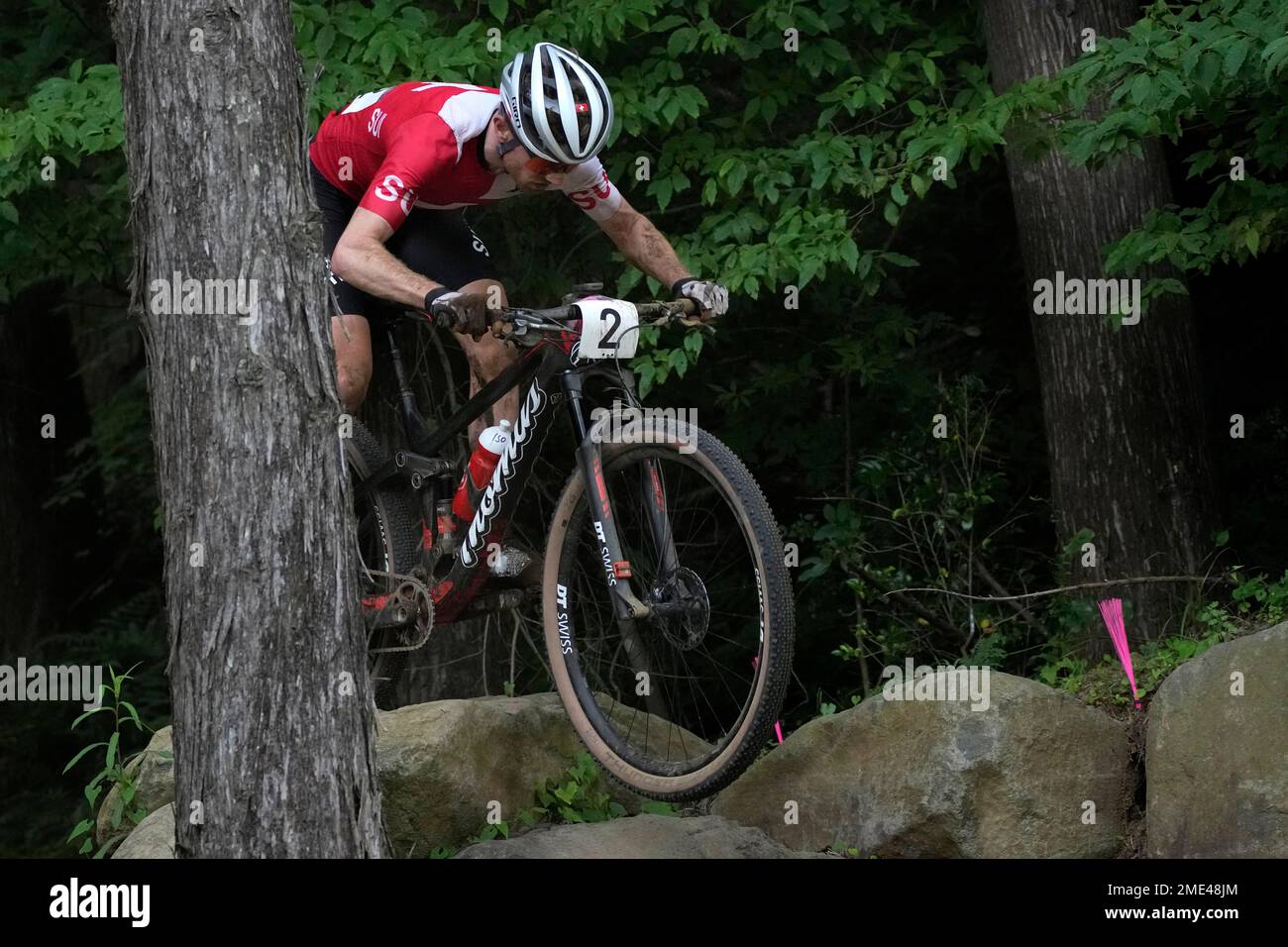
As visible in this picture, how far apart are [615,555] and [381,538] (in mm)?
1355

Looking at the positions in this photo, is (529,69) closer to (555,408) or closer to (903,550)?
(555,408)

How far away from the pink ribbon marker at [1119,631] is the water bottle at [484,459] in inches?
91.5

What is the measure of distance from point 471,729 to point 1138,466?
312cm

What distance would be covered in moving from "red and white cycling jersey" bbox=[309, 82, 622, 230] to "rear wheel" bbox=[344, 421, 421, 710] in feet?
3.06

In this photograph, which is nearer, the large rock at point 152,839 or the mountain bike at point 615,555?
the mountain bike at point 615,555

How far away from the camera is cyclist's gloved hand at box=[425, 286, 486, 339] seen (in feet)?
15.0

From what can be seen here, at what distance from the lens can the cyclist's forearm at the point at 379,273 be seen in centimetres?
478

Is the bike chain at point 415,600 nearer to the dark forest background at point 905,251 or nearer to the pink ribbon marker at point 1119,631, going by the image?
the dark forest background at point 905,251

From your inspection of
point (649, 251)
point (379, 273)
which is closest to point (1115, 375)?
point (649, 251)

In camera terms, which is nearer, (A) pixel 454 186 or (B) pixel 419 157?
(B) pixel 419 157

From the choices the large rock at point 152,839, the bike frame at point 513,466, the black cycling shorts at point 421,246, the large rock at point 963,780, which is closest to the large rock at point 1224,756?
the large rock at point 963,780

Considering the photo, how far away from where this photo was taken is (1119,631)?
577cm

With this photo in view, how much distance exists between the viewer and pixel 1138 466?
6672mm

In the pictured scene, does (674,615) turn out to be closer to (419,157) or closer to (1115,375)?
(419,157)
